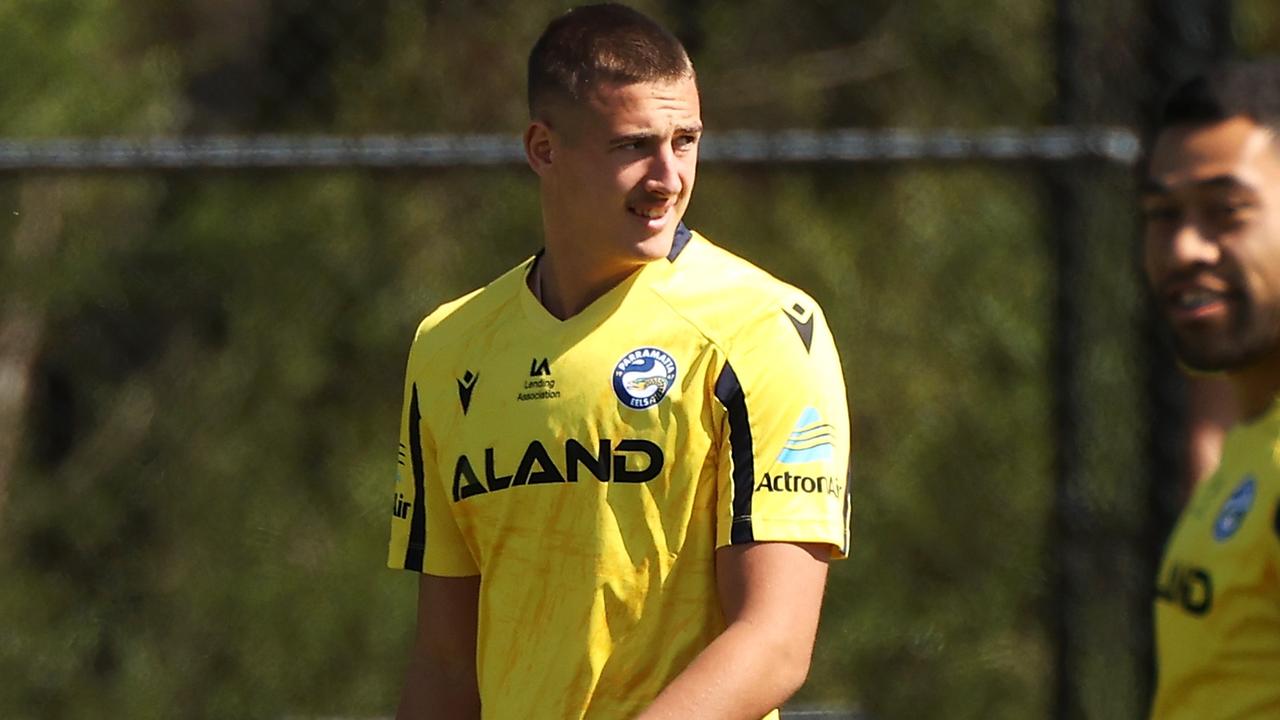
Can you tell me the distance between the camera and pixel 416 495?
3.38 metres

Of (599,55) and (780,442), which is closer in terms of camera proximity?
(780,442)

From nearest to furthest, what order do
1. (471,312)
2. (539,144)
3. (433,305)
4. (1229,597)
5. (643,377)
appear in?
(1229,597) < (643,377) < (539,144) < (471,312) < (433,305)

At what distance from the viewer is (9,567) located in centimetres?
593

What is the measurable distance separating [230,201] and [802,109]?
2847 mm

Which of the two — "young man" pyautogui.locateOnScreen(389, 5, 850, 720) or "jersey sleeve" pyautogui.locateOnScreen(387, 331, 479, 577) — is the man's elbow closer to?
"young man" pyautogui.locateOnScreen(389, 5, 850, 720)

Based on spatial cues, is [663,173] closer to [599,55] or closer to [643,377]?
[599,55]

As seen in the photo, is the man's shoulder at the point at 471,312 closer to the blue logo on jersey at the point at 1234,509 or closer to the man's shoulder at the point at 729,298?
the man's shoulder at the point at 729,298

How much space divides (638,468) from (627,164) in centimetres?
47

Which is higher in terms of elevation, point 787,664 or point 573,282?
point 573,282

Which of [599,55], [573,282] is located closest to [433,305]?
[573,282]

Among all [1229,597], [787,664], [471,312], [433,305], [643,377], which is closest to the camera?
[1229,597]

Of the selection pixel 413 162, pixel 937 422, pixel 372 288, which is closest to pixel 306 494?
pixel 372 288

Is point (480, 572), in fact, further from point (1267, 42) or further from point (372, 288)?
point (1267, 42)

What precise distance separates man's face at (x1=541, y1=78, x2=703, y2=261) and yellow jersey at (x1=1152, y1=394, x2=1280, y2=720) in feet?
3.07
